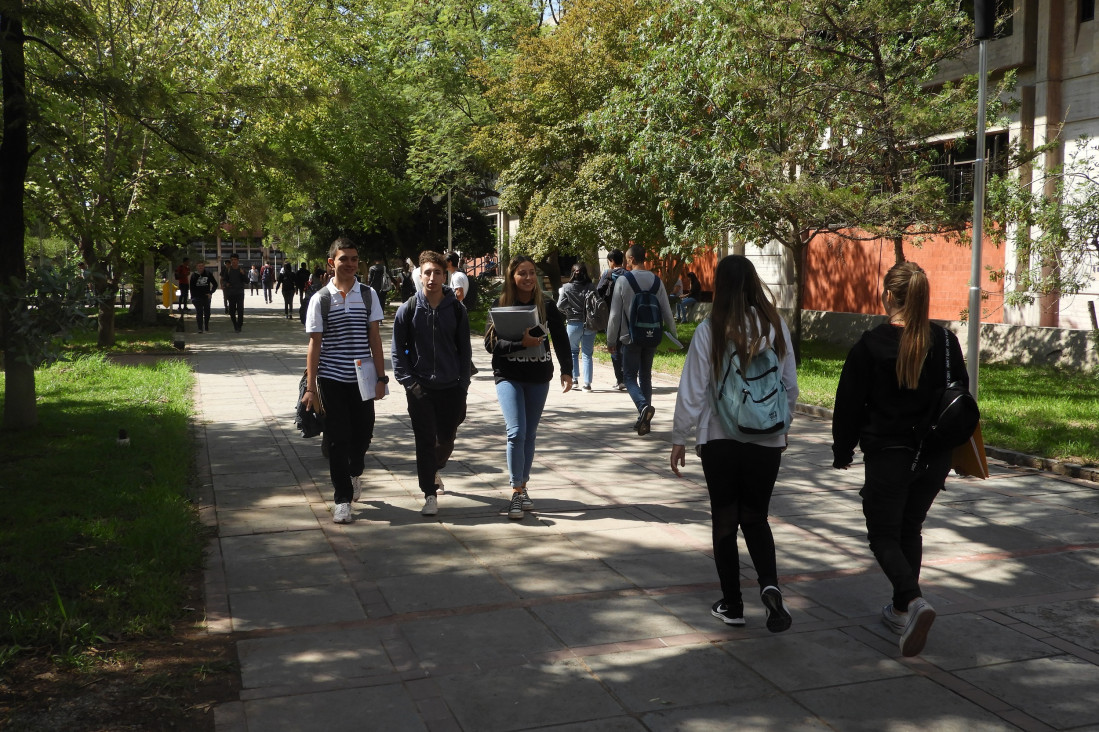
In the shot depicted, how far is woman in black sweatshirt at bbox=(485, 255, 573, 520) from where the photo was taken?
677 centimetres

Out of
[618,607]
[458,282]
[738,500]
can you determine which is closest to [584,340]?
[458,282]

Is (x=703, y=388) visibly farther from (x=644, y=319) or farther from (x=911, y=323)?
(x=644, y=319)

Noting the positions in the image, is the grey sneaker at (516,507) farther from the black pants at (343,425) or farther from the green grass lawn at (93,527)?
the green grass lawn at (93,527)

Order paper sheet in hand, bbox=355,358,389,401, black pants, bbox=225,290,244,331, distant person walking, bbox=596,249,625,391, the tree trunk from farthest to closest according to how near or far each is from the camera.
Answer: black pants, bbox=225,290,244,331
distant person walking, bbox=596,249,625,391
the tree trunk
paper sheet in hand, bbox=355,358,389,401

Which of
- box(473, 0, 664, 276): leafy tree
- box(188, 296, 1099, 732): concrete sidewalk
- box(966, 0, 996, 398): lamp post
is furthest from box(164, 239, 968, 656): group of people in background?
Result: box(473, 0, 664, 276): leafy tree

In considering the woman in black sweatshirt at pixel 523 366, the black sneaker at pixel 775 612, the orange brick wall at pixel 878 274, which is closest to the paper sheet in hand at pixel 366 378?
the woman in black sweatshirt at pixel 523 366

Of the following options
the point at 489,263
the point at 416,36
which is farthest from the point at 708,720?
the point at 489,263

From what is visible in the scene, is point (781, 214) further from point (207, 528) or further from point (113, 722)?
point (113, 722)

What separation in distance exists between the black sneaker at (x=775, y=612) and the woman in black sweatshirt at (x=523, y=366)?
2.49 metres

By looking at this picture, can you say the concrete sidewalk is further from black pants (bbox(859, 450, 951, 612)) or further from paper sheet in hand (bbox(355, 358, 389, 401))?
paper sheet in hand (bbox(355, 358, 389, 401))

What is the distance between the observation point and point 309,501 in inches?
292

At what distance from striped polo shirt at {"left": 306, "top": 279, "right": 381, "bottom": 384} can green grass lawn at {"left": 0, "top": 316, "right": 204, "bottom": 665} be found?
132 cm

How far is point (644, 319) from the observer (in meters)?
10.6

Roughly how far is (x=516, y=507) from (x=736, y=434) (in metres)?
2.62
